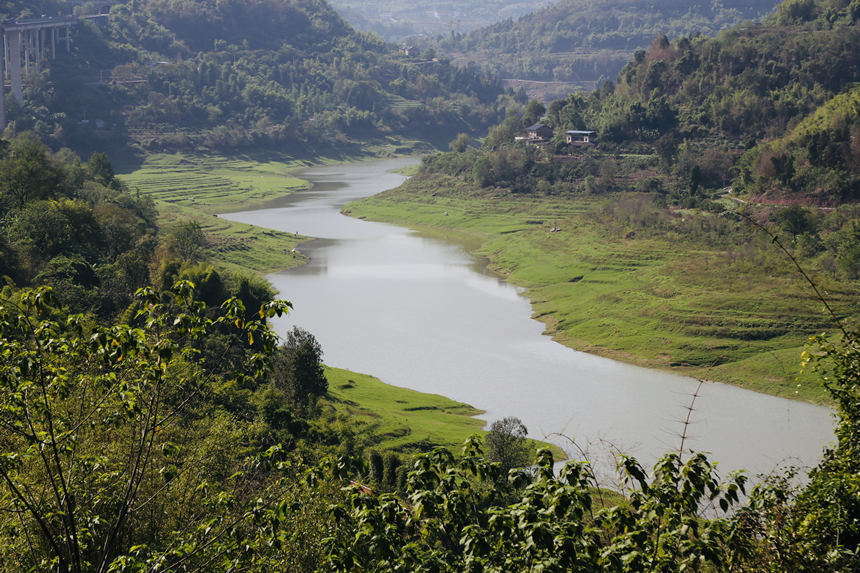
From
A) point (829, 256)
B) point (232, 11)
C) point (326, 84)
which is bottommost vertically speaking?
point (829, 256)

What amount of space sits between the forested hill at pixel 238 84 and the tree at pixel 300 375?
83.5 meters

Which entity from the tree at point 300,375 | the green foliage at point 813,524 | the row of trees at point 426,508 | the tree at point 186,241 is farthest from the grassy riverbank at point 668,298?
the tree at point 186,241

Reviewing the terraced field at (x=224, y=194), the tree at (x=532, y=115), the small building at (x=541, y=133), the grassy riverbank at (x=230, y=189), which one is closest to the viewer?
the terraced field at (x=224, y=194)

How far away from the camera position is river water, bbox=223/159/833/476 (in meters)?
29.5

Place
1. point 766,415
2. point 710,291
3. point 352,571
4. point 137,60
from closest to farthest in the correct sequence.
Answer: point 352,571, point 766,415, point 710,291, point 137,60

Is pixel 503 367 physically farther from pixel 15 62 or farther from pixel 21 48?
pixel 21 48

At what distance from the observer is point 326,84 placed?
6289 inches

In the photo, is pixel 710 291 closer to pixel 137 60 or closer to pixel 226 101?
pixel 226 101

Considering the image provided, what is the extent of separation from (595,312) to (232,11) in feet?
459

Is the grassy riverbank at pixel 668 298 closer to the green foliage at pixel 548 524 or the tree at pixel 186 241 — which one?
the tree at pixel 186 241

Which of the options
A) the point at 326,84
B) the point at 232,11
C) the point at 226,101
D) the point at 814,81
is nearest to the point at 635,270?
the point at 814,81

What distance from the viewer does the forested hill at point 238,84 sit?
11425 centimetres

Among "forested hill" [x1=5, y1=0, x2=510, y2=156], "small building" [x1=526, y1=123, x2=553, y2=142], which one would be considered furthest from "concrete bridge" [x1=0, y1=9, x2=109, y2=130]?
"small building" [x1=526, y1=123, x2=553, y2=142]

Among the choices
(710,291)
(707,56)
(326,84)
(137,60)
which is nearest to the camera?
(710,291)
